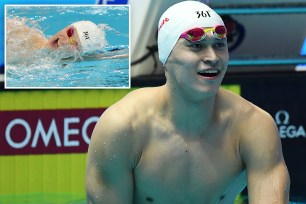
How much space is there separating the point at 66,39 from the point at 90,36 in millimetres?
160

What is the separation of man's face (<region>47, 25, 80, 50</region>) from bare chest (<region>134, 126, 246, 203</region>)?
2607 mm

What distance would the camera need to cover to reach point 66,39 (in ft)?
19.2

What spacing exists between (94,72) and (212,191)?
102 inches

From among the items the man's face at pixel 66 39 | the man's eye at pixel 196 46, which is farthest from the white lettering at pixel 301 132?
A: the man's eye at pixel 196 46

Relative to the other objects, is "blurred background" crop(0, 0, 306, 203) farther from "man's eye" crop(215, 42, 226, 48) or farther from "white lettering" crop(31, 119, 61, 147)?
"man's eye" crop(215, 42, 226, 48)

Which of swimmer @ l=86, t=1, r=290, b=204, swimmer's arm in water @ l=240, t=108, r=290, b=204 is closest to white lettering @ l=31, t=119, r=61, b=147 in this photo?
swimmer @ l=86, t=1, r=290, b=204

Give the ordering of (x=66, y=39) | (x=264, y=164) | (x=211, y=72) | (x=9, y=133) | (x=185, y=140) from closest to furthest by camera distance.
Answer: (x=211, y=72)
(x=264, y=164)
(x=185, y=140)
(x=9, y=133)
(x=66, y=39)

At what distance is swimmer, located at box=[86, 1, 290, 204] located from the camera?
3.20 meters

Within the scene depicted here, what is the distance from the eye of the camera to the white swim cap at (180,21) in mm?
3207

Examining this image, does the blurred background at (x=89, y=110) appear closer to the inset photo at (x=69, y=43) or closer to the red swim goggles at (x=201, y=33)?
the inset photo at (x=69, y=43)

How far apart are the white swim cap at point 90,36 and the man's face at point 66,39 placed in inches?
1.2

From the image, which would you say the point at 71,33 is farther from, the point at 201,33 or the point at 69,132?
the point at 201,33

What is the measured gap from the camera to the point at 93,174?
11.0 ft

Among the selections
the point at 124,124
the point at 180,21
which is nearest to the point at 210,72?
the point at 180,21
